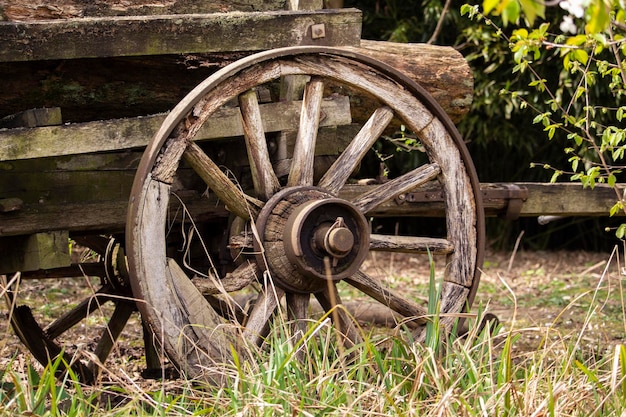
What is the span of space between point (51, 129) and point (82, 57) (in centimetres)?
27

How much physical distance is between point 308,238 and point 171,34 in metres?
0.85

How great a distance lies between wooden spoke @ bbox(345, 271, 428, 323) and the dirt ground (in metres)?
0.10

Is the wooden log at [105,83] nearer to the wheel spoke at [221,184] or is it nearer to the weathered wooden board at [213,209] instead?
the weathered wooden board at [213,209]

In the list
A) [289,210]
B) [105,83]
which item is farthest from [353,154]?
[105,83]

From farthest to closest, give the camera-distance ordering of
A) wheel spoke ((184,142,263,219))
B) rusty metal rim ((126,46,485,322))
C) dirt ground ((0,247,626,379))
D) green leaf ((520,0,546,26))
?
1. dirt ground ((0,247,626,379))
2. wheel spoke ((184,142,263,219))
3. rusty metal rim ((126,46,485,322))
4. green leaf ((520,0,546,26))

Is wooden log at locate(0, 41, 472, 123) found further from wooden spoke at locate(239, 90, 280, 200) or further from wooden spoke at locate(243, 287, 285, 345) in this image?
wooden spoke at locate(243, 287, 285, 345)

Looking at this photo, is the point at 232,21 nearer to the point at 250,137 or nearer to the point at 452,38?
the point at 250,137

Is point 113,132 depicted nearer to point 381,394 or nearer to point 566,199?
point 381,394

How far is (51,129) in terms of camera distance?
305 cm

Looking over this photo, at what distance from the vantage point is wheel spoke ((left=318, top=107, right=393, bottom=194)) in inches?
137

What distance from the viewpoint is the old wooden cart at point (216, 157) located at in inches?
120

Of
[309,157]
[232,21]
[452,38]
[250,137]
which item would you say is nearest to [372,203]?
[309,157]

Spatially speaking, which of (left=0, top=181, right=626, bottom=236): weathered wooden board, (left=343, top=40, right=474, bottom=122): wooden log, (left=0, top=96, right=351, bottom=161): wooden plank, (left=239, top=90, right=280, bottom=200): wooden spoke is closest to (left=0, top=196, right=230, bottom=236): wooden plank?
(left=0, top=181, right=626, bottom=236): weathered wooden board

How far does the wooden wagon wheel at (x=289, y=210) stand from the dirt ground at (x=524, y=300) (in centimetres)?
29
